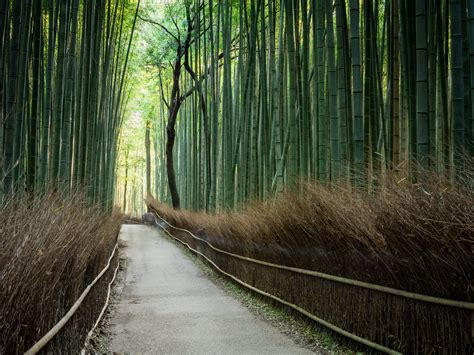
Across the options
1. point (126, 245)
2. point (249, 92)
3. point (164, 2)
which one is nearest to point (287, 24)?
point (249, 92)

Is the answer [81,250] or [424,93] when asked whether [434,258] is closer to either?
[424,93]

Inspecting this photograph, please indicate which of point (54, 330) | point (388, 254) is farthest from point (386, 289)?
point (54, 330)

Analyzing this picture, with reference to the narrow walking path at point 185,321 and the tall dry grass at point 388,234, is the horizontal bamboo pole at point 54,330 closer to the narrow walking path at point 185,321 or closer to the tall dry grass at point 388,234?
the narrow walking path at point 185,321

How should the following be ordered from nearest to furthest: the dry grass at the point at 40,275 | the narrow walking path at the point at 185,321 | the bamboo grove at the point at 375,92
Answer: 1. the dry grass at the point at 40,275
2. the bamboo grove at the point at 375,92
3. the narrow walking path at the point at 185,321

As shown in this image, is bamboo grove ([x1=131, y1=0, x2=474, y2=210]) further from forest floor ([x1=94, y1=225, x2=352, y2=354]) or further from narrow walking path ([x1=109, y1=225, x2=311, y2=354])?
narrow walking path ([x1=109, y1=225, x2=311, y2=354])

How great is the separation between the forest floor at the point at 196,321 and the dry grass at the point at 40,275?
571mm

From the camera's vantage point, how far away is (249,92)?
7.65 m

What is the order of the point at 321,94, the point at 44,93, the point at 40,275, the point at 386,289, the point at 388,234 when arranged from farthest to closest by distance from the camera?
1. the point at 321,94
2. the point at 44,93
3. the point at 386,289
4. the point at 388,234
5. the point at 40,275

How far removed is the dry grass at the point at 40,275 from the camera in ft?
6.58

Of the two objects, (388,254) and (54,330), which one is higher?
(388,254)

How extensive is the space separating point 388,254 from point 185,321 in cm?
227

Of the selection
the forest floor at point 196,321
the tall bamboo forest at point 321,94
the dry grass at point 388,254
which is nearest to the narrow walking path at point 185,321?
the forest floor at point 196,321

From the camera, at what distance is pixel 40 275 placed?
242 cm

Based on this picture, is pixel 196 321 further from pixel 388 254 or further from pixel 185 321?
pixel 388 254
